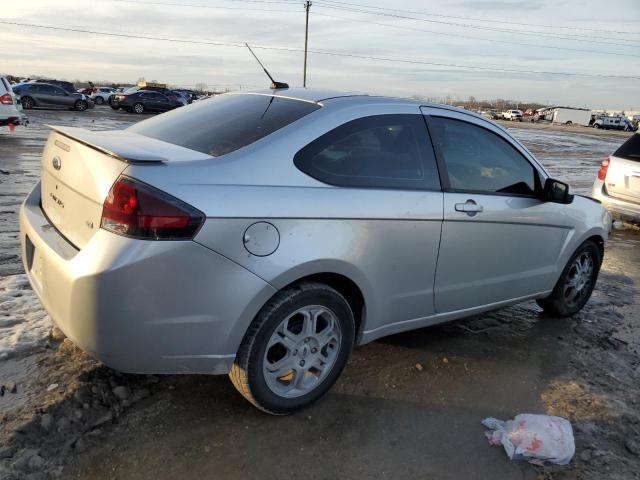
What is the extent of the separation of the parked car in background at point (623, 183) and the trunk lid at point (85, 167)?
740 centimetres

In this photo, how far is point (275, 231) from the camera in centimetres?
267

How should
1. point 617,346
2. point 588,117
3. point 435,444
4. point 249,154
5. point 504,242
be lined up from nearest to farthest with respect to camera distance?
point 249,154, point 435,444, point 504,242, point 617,346, point 588,117

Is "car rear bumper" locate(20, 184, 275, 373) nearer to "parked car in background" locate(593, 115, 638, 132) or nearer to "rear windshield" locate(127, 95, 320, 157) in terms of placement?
"rear windshield" locate(127, 95, 320, 157)

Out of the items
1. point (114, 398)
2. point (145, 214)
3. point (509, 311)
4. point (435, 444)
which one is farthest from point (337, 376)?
point (509, 311)

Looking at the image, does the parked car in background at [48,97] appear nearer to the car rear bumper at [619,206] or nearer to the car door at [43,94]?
the car door at [43,94]

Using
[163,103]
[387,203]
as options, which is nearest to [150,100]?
[163,103]

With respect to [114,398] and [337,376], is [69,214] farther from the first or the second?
[337,376]

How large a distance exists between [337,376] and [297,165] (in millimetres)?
1239

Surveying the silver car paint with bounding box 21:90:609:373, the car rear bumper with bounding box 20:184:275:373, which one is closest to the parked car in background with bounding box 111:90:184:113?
the silver car paint with bounding box 21:90:609:373

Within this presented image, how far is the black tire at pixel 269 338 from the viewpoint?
2748mm

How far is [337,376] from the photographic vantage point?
3.21 meters

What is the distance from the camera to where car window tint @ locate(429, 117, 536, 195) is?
3.59m

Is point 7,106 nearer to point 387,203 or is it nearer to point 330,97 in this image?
point 330,97

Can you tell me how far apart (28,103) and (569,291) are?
109 ft
